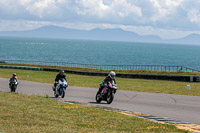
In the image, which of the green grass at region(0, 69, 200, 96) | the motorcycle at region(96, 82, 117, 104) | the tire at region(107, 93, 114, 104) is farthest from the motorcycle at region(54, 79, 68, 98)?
the green grass at region(0, 69, 200, 96)

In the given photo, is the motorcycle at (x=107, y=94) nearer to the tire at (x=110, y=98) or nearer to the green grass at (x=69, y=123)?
the tire at (x=110, y=98)

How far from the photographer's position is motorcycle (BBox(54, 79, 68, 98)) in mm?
20656

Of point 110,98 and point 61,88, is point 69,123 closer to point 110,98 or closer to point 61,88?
point 110,98

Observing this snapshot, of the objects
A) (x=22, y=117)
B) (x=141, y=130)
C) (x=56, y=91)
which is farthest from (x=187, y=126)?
(x=56, y=91)

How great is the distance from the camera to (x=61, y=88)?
68.2ft

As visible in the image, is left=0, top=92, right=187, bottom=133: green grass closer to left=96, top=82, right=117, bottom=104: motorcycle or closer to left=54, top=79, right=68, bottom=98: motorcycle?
left=96, top=82, right=117, bottom=104: motorcycle

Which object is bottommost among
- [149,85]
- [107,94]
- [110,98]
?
[149,85]

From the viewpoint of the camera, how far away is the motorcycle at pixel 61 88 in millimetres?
20656

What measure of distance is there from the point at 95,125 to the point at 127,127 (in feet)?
2.88

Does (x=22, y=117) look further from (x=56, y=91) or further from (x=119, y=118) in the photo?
(x=56, y=91)

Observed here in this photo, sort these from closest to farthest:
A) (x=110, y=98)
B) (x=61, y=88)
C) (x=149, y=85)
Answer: (x=110, y=98) < (x=61, y=88) < (x=149, y=85)

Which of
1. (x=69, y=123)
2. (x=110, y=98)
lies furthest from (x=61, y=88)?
(x=69, y=123)

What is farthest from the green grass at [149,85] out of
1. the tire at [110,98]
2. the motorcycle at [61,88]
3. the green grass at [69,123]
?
the green grass at [69,123]

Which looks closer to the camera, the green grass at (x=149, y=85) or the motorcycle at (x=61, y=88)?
the motorcycle at (x=61, y=88)
